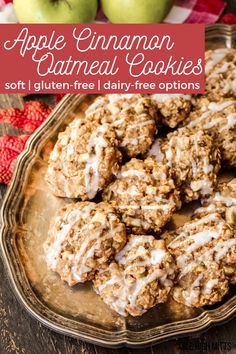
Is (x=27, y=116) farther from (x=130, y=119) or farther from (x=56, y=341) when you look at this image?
(x=56, y=341)

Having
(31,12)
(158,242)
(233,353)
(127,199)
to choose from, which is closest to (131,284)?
(158,242)

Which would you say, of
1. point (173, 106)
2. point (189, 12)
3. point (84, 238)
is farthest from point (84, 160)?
point (189, 12)


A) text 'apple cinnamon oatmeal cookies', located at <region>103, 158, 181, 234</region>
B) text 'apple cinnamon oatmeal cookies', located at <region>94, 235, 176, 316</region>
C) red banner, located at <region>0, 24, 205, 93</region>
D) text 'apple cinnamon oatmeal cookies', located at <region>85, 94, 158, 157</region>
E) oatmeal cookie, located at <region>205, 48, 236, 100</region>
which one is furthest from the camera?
red banner, located at <region>0, 24, 205, 93</region>

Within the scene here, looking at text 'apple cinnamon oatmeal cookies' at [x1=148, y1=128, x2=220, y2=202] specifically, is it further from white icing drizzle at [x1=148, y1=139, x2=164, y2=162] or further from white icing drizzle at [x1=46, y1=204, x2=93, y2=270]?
white icing drizzle at [x1=46, y1=204, x2=93, y2=270]

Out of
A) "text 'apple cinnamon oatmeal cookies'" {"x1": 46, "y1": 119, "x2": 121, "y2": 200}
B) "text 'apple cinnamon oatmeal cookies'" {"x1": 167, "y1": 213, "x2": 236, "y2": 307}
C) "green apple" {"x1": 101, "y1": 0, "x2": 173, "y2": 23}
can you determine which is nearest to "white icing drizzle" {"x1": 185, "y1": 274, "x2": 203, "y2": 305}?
"text 'apple cinnamon oatmeal cookies'" {"x1": 167, "y1": 213, "x2": 236, "y2": 307}

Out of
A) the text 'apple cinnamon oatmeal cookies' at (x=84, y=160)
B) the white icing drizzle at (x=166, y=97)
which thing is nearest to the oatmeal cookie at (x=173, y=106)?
the white icing drizzle at (x=166, y=97)

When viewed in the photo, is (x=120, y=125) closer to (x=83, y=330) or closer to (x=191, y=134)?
(x=191, y=134)

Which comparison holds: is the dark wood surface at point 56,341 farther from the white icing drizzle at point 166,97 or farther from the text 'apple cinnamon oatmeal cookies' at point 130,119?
the white icing drizzle at point 166,97
